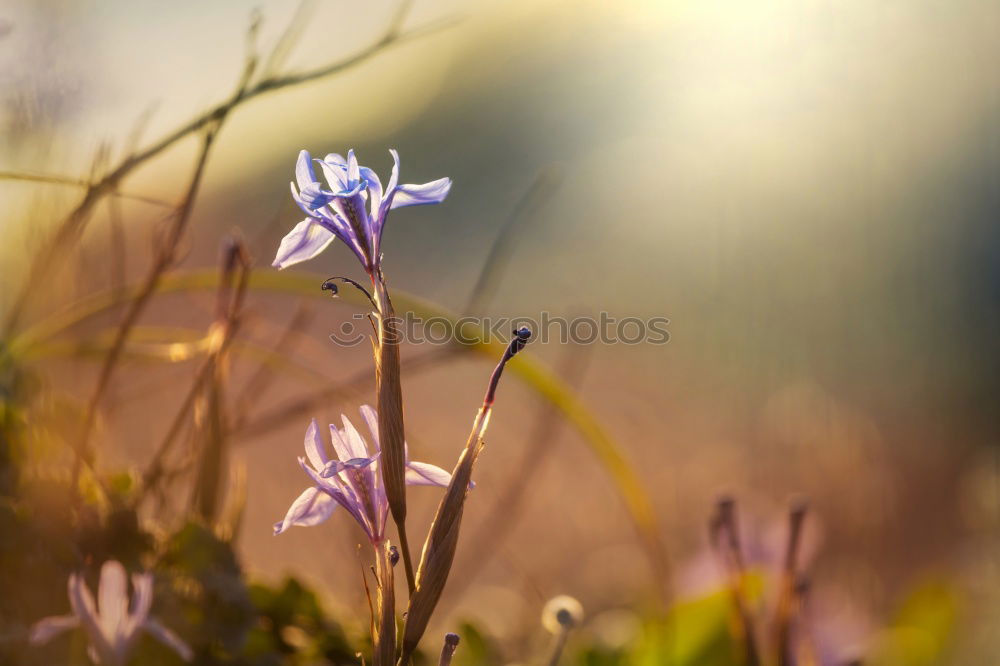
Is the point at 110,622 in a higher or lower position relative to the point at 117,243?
lower

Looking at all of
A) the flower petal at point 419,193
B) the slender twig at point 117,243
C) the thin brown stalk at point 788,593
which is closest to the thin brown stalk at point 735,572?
the thin brown stalk at point 788,593

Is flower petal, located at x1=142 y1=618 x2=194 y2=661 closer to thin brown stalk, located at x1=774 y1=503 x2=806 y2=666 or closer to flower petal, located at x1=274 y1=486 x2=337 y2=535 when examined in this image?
flower petal, located at x1=274 y1=486 x2=337 y2=535

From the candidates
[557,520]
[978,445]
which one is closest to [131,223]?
[557,520]

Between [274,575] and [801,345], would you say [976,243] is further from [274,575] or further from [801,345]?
[274,575]

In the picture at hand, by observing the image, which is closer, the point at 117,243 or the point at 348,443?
the point at 348,443

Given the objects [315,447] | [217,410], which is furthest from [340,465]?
[217,410]

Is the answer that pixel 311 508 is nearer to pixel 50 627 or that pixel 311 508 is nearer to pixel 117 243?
pixel 50 627
